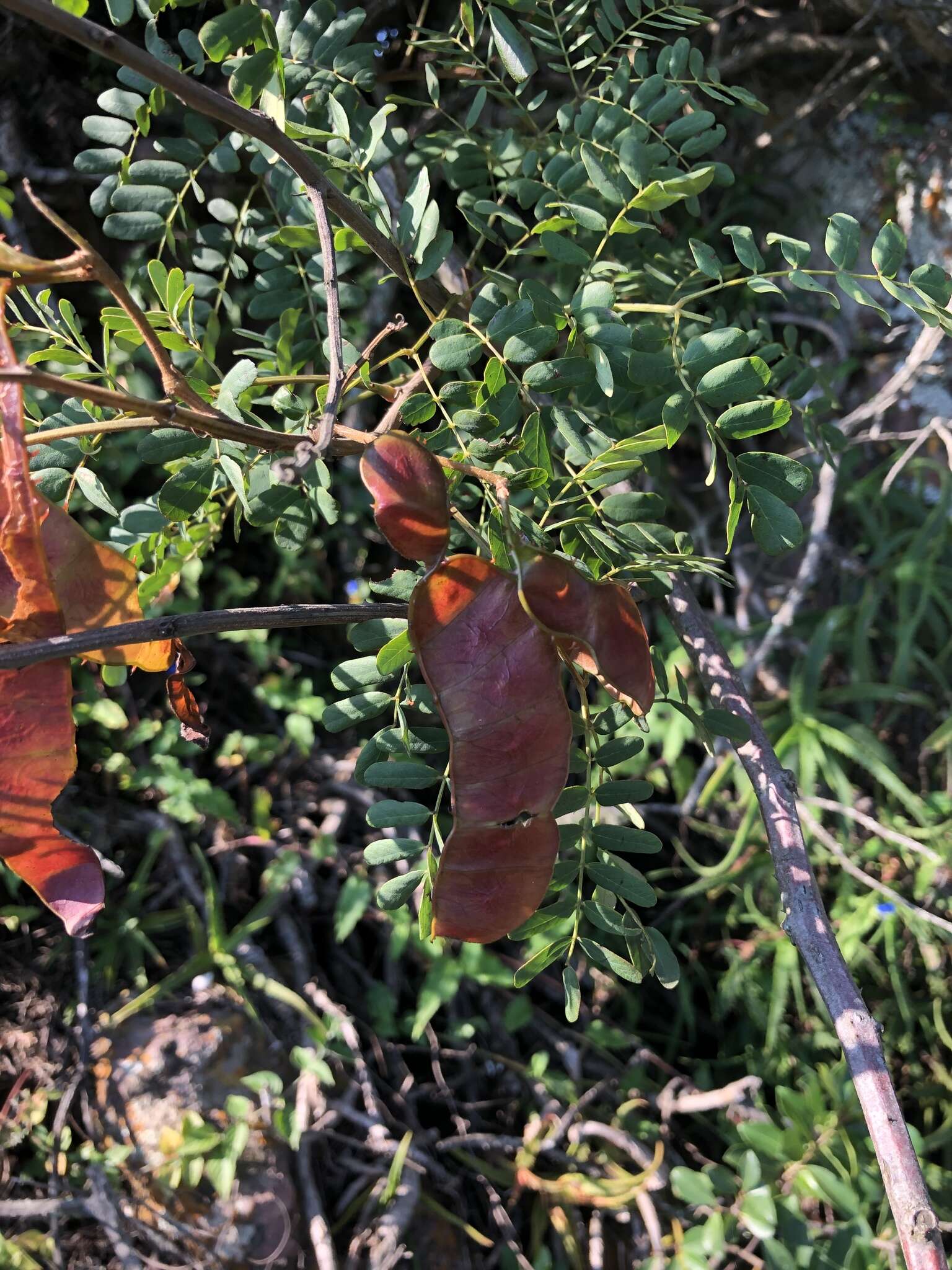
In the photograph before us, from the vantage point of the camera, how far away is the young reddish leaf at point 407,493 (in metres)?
0.61

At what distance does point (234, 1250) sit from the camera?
1.48m

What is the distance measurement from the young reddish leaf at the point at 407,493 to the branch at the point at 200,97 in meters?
0.23

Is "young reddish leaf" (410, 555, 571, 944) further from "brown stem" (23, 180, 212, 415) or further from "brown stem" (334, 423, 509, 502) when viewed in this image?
"brown stem" (23, 180, 212, 415)

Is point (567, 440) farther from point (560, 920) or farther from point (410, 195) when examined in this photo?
point (560, 920)

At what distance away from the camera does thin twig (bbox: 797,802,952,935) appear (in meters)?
1.50

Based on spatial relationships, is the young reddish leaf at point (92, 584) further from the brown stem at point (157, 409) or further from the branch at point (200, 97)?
the branch at point (200, 97)

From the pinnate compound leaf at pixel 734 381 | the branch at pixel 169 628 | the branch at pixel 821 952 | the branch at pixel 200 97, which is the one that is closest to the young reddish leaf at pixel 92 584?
the branch at pixel 169 628

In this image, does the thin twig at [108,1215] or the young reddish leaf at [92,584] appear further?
the thin twig at [108,1215]

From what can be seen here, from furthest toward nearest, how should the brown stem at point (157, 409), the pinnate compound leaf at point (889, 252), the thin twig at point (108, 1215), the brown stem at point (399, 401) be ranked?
the thin twig at point (108, 1215), the pinnate compound leaf at point (889, 252), the brown stem at point (399, 401), the brown stem at point (157, 409)

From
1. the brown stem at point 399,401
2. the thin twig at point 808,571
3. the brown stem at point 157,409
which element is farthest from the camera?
the thin twig at point 808,571

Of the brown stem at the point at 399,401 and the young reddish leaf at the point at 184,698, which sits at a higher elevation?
the brown stem at the point at 399,401

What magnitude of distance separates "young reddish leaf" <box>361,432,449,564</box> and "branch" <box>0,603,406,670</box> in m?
0.09

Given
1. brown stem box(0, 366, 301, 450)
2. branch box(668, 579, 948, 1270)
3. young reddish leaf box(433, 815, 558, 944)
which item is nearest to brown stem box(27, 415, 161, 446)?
brown stem box(0, 366, 301, 450)

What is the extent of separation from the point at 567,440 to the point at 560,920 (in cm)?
44
